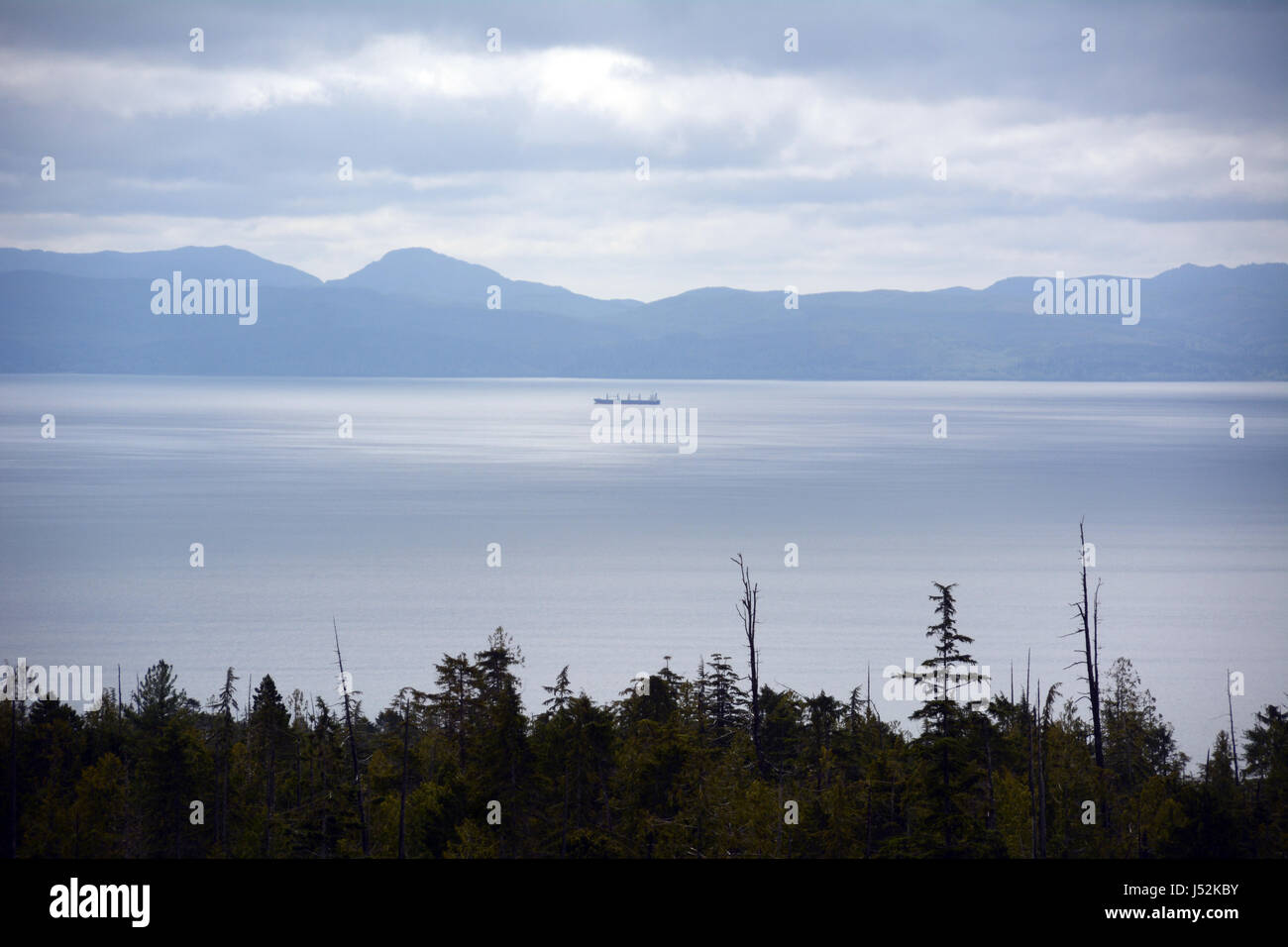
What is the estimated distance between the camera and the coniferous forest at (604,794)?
23.0 metres

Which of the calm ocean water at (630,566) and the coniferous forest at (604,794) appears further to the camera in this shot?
the calm ocean water at (630,566)

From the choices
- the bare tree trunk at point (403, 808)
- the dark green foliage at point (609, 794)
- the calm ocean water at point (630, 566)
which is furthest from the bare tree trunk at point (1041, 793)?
the calm ocean water at point (630, 566)

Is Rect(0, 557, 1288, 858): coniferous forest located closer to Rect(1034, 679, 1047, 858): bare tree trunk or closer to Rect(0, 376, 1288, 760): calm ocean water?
Rect(1034, 679, 1047, 858): bare tree trunk

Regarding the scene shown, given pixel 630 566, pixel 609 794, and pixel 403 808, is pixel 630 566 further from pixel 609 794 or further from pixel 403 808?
pixel 403 808

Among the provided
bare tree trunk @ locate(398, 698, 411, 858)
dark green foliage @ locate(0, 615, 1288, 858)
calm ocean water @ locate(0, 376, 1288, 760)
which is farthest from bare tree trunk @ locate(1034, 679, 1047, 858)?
calm ocean water @ locate(0, 376, 1288, 760)

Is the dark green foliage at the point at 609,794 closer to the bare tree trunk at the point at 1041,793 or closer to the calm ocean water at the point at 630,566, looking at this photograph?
the bare tree trunk at the point at 1041,793

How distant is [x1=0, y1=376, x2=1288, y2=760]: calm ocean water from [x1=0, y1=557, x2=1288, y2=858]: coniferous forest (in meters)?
23.4

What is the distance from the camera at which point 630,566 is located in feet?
276

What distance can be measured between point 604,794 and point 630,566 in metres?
60.5

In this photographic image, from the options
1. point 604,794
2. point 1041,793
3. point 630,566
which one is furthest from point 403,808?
point 630,566

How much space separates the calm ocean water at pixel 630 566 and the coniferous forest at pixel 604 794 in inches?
922

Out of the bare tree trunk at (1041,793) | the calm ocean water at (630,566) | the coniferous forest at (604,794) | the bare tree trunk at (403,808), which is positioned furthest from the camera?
the calm ocean water at (630,566)

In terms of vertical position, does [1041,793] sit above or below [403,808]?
below
